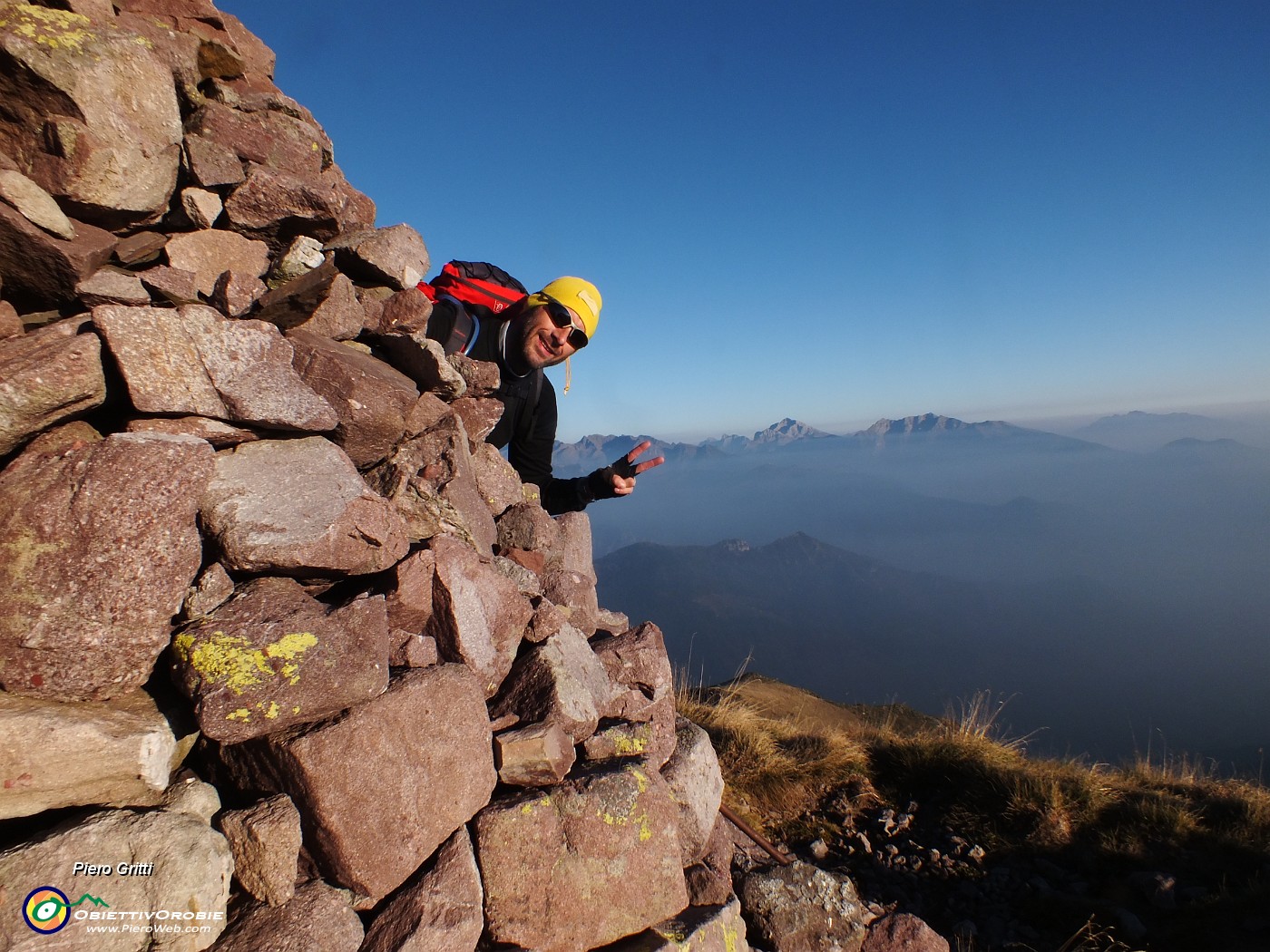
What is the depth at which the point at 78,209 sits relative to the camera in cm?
438

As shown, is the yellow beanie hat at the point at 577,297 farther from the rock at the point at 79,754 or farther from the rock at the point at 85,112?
the rock at the point at 79,754

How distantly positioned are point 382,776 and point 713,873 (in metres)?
3.05

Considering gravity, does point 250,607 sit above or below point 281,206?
below

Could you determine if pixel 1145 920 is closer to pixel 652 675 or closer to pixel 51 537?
pixel 652 675

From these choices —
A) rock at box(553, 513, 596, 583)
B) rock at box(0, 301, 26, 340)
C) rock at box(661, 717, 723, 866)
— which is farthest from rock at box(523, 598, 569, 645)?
rock at box(0, 301, 26, 340)

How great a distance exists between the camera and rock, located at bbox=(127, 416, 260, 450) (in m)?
3.59

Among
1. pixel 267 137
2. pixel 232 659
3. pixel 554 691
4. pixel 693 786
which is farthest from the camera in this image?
pixel 267 137

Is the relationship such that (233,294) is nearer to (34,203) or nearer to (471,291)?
(34,203)

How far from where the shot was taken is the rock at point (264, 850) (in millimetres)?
3168

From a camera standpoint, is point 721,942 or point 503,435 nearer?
point 721,942

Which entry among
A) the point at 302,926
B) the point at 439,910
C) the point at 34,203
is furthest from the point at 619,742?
the point at 34,203

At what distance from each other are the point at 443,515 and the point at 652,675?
8.09ft

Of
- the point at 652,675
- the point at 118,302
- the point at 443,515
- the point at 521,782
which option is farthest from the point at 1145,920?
the point at 118,302

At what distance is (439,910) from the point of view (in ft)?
11.7
